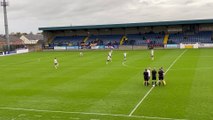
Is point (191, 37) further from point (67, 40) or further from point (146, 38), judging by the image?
point (67, 40)

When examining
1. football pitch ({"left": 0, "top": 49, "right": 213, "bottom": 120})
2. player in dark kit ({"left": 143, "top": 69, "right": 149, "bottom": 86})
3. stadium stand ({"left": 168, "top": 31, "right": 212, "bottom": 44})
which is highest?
stadium stand ({"left": 168, "top": 31, "right": 212, "bottom": 44})

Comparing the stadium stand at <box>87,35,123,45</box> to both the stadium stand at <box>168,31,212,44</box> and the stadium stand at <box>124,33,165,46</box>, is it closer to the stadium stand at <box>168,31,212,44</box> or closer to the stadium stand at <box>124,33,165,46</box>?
the stadium stand at <box>124,33,165,46</box>

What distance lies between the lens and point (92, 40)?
3155 inches

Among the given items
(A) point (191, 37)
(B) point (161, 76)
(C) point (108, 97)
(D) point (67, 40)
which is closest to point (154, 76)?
(B) point (161, 76)

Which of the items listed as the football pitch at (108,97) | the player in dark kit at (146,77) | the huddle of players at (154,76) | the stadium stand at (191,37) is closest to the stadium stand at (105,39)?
the stadium stand at (191,37)

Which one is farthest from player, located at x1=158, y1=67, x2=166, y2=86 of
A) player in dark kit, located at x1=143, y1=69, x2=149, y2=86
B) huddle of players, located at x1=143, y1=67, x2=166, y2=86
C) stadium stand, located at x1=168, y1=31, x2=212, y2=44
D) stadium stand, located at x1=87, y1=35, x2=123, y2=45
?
stadium stand, located at x1=87, y1=35, x2=123, y2=45

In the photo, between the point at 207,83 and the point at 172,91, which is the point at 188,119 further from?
the point at 207,83

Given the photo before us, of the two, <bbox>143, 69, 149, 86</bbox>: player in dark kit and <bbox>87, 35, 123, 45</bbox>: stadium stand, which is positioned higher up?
<bbox>87, 35, 123, 45</bbox>: stadium stand

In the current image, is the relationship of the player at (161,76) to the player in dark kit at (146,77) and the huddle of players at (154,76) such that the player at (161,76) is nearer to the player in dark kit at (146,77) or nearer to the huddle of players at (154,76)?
the huddle of players at (154,76)

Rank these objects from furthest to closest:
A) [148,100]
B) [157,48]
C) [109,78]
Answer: [157,48]
[109,78]
[148,100]

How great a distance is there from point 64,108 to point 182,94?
802cm

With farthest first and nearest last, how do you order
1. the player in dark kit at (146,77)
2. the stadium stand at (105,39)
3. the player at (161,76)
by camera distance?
the stadium stand at (105,39) → the player in dark kit at (146,77) → the player at (161,76)

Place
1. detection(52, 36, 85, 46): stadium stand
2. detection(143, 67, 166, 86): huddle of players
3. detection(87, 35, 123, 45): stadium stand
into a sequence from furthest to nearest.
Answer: detection(52, 36, 85, 46): stadium stand
detection(87, 35, 123, 45): stadium stand
detection(143, 67, 166, 86): huddle of players

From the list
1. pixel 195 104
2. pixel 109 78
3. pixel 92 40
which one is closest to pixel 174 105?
pixel 195 104
